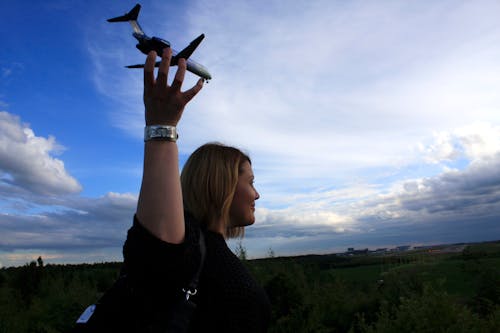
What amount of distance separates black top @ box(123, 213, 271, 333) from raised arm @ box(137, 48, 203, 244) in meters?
0.05

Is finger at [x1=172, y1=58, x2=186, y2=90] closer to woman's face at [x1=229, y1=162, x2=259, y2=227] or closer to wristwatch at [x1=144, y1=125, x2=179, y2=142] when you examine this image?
wristwatch at [x1=144, y1=125, x2=179, y2=142]

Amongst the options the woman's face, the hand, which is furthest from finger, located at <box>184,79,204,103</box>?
the woman's face

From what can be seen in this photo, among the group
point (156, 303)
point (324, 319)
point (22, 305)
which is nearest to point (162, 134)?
point (156, 303)

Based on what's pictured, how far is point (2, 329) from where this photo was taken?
10250 millimetres

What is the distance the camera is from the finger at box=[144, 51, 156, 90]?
1.50 m

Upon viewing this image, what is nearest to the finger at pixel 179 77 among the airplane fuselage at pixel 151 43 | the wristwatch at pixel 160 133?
the wristwatch at pixel 160 133

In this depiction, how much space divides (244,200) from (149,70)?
103 cm

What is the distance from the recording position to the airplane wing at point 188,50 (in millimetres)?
2156

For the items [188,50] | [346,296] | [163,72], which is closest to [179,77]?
[163,72]

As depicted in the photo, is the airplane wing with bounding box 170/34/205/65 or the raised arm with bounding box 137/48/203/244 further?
the airplane wing with bounding box 170/34/205/65

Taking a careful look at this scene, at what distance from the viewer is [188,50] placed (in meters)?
2.23

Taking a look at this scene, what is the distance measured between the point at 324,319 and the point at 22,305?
11.6m

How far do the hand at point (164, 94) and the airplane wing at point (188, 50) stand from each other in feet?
1.76

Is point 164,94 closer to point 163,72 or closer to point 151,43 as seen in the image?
point 163,72
